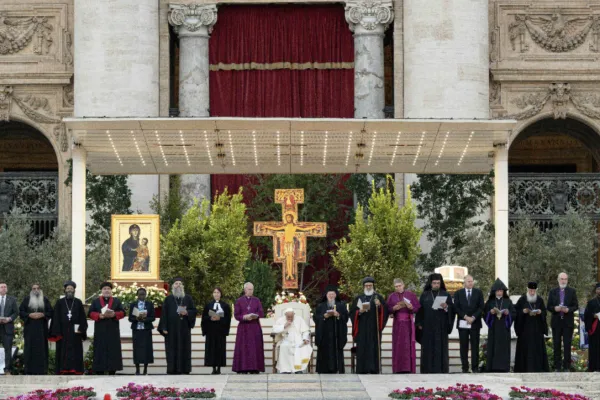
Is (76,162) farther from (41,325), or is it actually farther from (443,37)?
(443,37)

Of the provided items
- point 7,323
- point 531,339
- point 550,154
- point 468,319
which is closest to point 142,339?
point 7,323

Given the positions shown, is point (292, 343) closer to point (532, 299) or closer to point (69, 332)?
point (69, 332)

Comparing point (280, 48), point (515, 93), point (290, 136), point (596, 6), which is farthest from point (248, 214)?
point (290, 136)

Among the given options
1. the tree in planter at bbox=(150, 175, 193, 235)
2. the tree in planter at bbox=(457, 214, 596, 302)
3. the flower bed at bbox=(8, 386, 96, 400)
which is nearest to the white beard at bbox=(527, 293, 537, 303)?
the flower bed at bbox=(8, 386, 96, 400)

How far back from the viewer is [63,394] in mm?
22531

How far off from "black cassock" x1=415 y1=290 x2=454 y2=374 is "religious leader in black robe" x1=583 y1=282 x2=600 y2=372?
7.53 feet

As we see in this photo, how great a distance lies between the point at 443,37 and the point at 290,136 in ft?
40.7

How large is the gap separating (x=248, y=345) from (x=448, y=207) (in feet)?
43.2

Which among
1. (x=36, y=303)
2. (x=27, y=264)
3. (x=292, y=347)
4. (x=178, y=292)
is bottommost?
(x=292, y=347)

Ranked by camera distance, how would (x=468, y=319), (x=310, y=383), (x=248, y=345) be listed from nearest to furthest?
(x=310, y=383) < (x=468, y=319) < (x=248, y=345)

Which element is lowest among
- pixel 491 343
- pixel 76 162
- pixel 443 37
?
pixel 491 343

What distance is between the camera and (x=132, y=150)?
29.3 metres

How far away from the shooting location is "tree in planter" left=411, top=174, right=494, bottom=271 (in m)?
38.5

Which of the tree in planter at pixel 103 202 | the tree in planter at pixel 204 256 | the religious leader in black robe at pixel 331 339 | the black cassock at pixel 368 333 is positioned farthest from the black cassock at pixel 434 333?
the tree in planter at pixel 103 202
